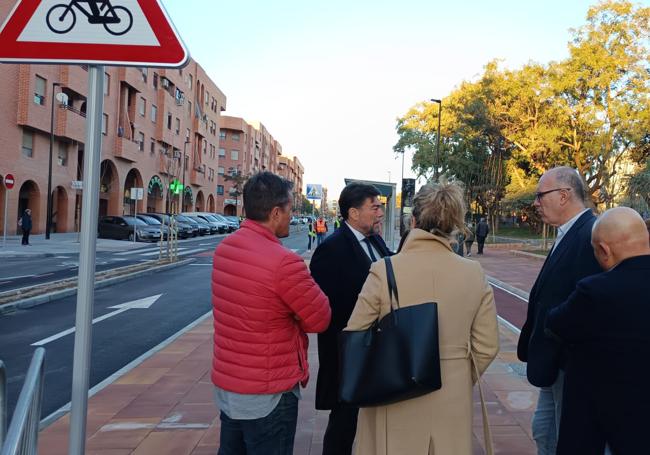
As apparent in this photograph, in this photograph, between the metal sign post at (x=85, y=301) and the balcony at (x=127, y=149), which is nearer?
the metal sign post at (x=85, y=301)

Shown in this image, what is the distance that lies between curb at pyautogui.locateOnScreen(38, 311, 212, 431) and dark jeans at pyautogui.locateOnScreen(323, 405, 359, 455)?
1.71 meters

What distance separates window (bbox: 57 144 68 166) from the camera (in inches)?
1339

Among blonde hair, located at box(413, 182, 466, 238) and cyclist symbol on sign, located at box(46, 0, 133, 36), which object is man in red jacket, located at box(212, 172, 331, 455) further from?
cyclist symbol on sign, located at box(46, 0, 133, 36)

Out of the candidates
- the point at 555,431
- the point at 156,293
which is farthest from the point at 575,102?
the point at 555,431

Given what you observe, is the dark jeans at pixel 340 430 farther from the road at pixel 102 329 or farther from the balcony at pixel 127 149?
the balcony at pixel 127 149

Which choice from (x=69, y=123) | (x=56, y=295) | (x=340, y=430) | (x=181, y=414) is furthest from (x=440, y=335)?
(x=69, y=123)

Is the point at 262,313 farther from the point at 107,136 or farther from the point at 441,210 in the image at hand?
the point at 107,136

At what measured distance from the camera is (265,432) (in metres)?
2.39

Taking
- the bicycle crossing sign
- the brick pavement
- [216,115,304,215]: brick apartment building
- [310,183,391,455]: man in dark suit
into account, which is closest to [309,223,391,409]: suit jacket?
[310,183,391,455]: man in dark suit

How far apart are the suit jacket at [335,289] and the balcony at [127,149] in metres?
39.4

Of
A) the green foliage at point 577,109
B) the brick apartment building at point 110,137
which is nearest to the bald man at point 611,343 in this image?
the brick apartment building at point 110,137

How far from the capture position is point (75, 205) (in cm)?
3706

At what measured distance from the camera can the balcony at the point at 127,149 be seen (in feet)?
130

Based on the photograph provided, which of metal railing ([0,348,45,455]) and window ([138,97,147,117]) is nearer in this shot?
metal railing ([0,348,45,455])
